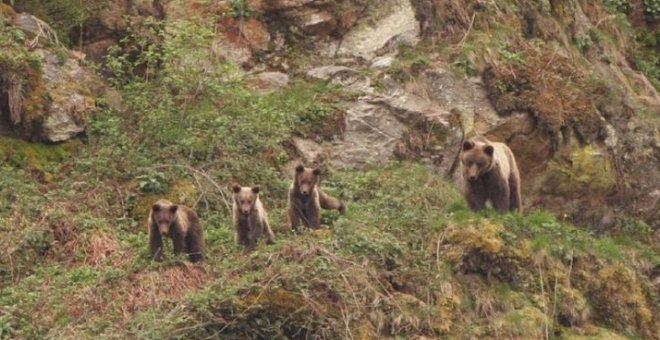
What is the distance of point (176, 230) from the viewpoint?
15773 millimetres

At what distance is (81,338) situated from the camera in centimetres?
1420

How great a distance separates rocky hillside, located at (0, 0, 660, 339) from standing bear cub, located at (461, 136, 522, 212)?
34 cm

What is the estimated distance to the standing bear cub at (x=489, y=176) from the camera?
58.0ft

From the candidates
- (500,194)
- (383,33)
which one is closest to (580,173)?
(383,33)

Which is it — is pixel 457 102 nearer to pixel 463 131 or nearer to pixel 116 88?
pixel 463 131

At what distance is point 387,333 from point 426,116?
23.4 feet

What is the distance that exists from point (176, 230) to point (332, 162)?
18.3ft

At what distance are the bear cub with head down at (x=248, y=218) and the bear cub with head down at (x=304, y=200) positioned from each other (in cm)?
58

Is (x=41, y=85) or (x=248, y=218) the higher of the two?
(x=41, y=85)

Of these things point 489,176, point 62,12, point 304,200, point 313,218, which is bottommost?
point 313,218

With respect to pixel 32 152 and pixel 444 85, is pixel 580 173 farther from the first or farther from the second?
pixel 32 152

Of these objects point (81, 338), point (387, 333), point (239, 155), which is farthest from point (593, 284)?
point (81, 338)

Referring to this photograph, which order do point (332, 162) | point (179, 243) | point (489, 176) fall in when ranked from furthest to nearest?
point (332, 162) → point (489, 176) → point (179, 243)

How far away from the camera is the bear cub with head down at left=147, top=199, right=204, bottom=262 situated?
615 inches
